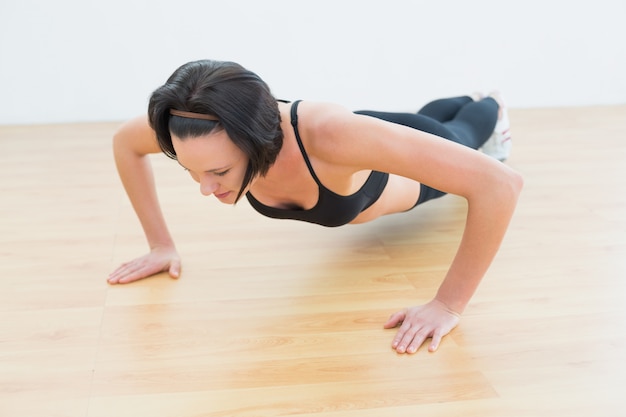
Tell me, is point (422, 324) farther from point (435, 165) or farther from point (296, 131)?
point (296, 131)

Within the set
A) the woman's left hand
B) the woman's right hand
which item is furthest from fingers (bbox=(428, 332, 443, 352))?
the woman's right hand

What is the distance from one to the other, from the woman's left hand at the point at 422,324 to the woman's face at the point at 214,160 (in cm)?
49

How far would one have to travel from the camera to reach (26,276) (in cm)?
188

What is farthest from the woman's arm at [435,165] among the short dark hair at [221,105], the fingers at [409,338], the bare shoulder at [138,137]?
the bare shoulder at [138,137]

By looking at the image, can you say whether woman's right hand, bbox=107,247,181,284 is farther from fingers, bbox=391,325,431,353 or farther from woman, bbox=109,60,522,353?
fingers, bbox=391,325,431,353

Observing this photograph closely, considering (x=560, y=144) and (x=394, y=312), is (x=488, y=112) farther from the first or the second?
(x=394, y=312)

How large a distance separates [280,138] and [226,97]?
0.19 metres

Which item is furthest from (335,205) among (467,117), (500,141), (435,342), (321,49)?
(321,49)

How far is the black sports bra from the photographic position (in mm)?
1633

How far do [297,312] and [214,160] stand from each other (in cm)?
53

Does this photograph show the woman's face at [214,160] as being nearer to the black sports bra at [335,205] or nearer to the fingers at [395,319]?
the black sports bra at [335,205]

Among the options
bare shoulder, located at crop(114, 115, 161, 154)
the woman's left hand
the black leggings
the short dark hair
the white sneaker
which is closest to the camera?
the short dark hair

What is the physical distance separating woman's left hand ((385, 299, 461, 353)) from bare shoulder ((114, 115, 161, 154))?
736 mm

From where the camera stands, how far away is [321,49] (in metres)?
3.89
